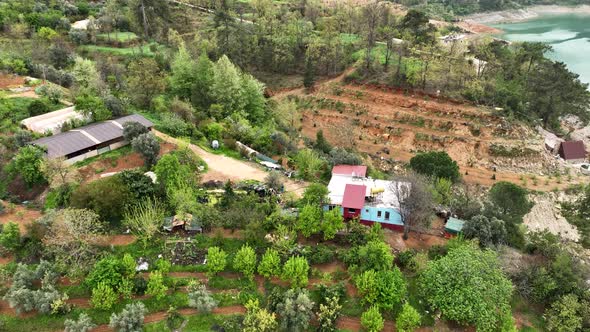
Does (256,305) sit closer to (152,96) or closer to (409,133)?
(152,96)

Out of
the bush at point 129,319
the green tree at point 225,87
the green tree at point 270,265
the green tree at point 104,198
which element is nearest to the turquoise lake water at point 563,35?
the green tree at point 225,87

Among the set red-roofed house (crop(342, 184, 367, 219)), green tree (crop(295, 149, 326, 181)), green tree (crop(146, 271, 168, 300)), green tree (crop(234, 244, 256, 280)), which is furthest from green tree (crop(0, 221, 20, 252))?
red-roofed house (crop(342, 184, 367, 219))

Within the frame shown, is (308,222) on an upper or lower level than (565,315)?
upper

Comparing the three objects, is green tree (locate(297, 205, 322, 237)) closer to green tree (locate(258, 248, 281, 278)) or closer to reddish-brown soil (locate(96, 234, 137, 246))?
green tree (locate(258, 248, 281, 278))

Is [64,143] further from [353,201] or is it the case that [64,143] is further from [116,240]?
[353,201]

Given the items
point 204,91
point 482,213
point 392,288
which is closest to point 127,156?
point 204,91

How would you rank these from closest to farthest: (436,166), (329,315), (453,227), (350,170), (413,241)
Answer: (329,315) → (413,241) → (453,227) → (350,170) → (436,166)

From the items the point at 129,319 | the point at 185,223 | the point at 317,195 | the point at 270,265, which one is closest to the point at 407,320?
the point at 270,265

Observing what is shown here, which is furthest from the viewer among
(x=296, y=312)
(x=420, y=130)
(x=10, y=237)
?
(x=420, y=130)
